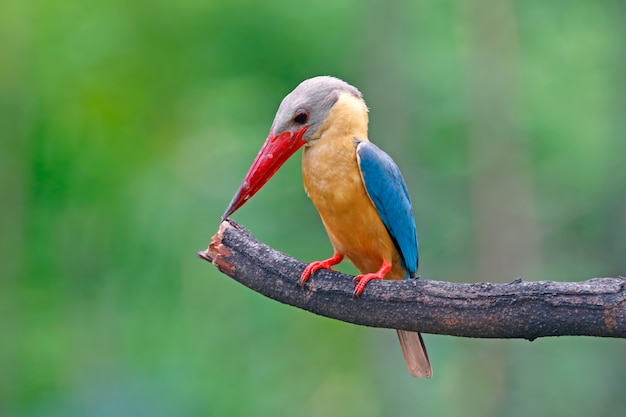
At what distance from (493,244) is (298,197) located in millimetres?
3060

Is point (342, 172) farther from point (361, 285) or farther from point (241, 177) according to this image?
point (241, 177)

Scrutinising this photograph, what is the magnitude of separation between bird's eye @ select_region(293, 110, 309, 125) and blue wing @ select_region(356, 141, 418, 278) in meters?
0.25

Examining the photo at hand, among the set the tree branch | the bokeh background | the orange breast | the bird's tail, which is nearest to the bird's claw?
the tree branch

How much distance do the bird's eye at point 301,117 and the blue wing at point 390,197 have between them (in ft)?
0.83

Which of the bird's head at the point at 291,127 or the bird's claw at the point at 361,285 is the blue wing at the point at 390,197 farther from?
the bird's claw at the point at 361,285

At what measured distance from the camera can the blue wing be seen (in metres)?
3.91

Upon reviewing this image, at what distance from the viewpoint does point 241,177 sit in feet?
34.3

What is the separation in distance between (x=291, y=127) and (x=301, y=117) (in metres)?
0.06

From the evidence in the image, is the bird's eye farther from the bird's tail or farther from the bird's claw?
the bird's tail

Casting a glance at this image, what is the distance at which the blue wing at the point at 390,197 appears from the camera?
3906 millimetres

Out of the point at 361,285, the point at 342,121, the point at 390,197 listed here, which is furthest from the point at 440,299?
the point at 342,121

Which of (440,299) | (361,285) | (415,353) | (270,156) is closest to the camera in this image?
(440,299)

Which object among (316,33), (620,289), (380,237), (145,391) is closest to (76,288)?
(145,391)

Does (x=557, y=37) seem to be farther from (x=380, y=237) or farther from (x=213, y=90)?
(x=380, y=237)
